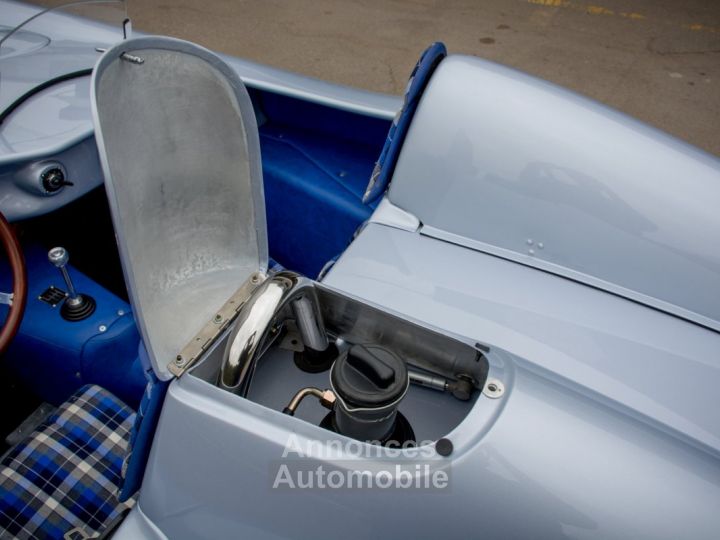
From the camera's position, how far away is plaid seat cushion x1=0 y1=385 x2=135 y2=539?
127 centimetres

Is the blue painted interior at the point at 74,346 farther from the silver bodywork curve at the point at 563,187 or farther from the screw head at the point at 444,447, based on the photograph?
the screw head at the point at 444,447

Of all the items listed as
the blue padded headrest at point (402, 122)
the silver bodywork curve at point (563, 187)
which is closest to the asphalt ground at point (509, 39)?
the blue padded headrest at point (402, 122)

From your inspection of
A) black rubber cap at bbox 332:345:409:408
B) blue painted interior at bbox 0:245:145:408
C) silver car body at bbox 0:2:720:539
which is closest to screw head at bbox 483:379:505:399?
silver car body at bbox 0:2:720:539

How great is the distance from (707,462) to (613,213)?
2.13 ft

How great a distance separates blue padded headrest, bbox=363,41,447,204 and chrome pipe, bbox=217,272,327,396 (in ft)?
2.02

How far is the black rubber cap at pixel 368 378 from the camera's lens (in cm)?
82

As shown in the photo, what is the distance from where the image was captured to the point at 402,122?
1517 millimetres

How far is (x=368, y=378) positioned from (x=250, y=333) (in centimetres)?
25

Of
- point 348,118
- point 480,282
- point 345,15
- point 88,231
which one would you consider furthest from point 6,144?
point 345,15

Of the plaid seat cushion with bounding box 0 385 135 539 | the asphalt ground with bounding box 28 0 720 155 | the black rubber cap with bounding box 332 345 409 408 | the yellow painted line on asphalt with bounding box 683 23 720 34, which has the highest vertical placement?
the black rubber cap with bounding box 332 345 409 408

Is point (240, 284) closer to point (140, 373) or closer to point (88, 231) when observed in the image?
point (140, 373)

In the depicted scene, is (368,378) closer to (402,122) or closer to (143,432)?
(143,432)

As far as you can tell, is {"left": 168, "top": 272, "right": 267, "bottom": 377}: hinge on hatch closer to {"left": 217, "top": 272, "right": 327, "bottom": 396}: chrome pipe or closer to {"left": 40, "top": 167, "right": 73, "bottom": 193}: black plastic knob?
{"left": 217, "top": 272, "right": 327, "bottom": 396}: chrome pipe

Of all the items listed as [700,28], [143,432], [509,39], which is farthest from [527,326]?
[700,28]
